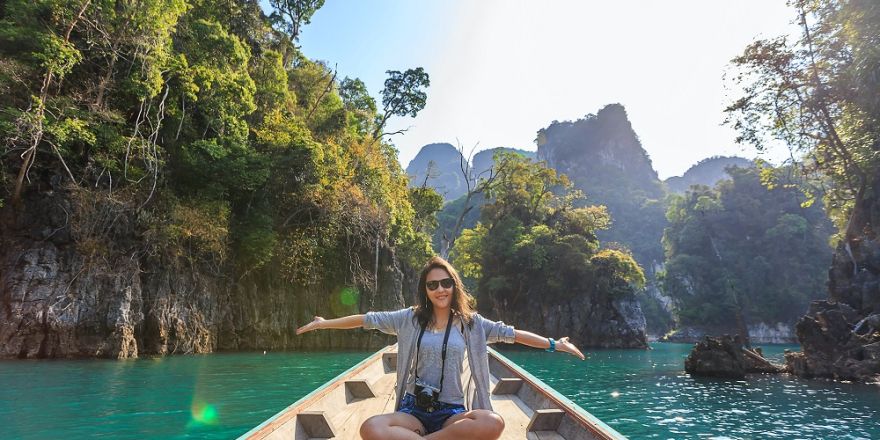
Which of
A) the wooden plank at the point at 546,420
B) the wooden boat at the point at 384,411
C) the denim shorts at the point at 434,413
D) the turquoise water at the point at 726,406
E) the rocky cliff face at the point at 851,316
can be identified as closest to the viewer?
the denim shorts at the point at 434,413

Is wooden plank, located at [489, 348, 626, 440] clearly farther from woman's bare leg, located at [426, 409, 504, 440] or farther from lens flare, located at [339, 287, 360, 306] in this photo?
lens flare, located at [339, 287, 360, 306]

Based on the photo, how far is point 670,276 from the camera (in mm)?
60312

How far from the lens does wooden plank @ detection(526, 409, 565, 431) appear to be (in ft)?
11.4

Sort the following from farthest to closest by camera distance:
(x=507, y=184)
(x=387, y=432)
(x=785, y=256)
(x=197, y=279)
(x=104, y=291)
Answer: (x=785, y=256) < (x=507, y=184) < (x=197, y=279) < (x=104, y=291) < (x=387, y=432)

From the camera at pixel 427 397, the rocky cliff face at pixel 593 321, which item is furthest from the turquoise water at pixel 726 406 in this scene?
the rocky cliff face at pixel 593 321

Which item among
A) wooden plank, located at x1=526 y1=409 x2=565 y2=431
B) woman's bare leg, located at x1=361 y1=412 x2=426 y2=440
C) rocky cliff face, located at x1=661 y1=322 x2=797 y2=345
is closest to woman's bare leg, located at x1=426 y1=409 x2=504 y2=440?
woman's bare leg, located at x1=361 y1=412 x2=426 y2=440

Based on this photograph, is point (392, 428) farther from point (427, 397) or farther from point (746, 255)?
point (746, 255)

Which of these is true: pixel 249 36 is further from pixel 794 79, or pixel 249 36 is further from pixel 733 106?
pixel 794 79

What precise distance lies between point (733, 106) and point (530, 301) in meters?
23.3

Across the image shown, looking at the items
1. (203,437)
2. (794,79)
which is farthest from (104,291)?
(794,79)

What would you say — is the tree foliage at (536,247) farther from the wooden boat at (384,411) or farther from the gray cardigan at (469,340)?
the gray cardigan at (469,340)

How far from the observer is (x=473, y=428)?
2.55 m

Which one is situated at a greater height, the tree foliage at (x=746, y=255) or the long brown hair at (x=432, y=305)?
the tree foliage at (x=746, y=255)

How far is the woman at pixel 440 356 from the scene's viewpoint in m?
2.59
